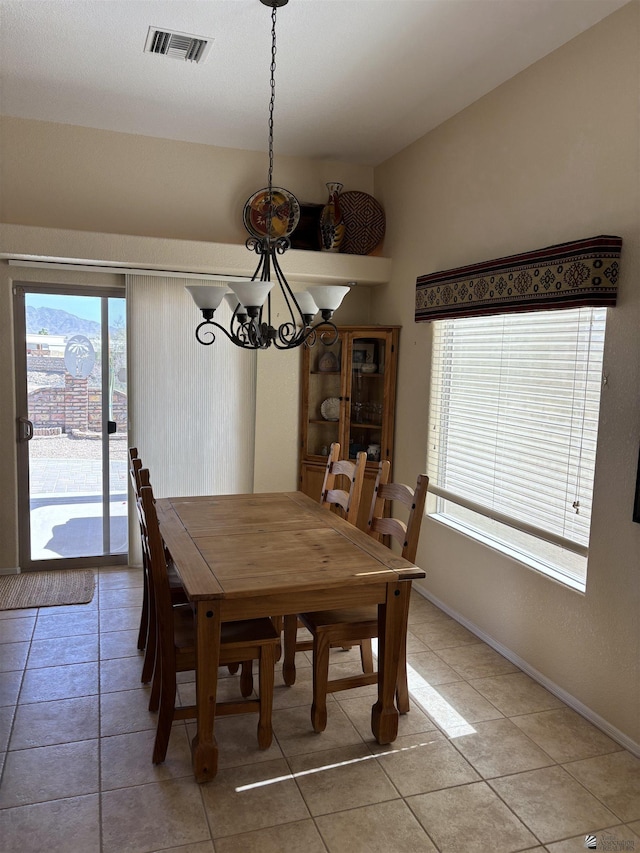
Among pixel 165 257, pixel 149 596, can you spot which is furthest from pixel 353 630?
pixel 165 257

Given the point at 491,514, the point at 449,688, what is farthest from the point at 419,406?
the point at 449,688

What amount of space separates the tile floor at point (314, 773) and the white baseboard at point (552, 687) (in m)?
0.04

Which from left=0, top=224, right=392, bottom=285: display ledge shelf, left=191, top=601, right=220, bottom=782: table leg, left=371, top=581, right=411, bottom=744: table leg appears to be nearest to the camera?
left=191, top=601, right=220, bottom=782: table leg

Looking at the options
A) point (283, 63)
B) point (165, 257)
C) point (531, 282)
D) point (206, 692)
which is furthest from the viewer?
point (165, 257)

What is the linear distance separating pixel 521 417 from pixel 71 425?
9.64ft

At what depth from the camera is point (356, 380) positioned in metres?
4.50

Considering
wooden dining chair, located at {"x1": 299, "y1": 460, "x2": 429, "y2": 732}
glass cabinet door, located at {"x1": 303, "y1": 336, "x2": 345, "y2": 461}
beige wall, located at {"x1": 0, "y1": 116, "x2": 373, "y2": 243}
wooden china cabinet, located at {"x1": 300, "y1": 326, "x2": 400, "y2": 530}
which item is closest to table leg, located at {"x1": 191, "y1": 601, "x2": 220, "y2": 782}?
wooden dining chair, located at {"x1": 299, "y1": 460, "x2": 429, "y2": 732}

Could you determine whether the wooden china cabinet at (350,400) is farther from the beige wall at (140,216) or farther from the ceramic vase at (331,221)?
the ceramic vase at (331,221)

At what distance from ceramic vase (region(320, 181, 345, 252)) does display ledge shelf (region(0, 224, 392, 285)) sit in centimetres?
13

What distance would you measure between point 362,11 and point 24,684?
329 cm

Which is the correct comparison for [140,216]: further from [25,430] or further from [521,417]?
[521,417]

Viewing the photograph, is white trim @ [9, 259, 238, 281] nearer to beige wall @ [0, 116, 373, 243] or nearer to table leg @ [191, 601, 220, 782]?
beige wall @ [0, 116, 373, 243]

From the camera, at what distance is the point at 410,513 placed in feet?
8.67

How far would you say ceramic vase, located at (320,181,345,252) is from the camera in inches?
174
